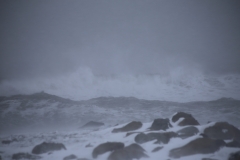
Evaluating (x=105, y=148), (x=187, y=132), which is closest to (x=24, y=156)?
(x=105, y=148)

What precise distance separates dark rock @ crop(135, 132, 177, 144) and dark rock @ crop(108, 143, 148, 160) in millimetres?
2516

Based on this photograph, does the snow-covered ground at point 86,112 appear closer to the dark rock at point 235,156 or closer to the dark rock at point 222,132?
the dark rock at point 222,132

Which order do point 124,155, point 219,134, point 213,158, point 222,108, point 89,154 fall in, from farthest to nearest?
point 222,108 → point 219,134 → point 89,154 → point 124,155 → point 213,158

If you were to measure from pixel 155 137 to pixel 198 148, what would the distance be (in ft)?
18.1

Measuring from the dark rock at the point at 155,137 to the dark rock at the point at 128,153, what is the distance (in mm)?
2516

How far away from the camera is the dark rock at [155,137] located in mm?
20798

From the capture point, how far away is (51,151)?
2050 centimetres

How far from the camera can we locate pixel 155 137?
70.5ft

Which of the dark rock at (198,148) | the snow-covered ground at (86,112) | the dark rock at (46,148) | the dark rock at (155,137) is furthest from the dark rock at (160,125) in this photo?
the snow-covered ground at (86,112)

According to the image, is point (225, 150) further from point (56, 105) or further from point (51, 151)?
point (56, 105)

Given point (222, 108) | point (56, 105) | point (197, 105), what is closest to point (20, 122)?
point (56, 105)

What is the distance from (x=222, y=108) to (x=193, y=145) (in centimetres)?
13581

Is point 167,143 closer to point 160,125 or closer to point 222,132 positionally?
point 160,125

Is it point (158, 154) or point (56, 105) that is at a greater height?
point (56, 105)
